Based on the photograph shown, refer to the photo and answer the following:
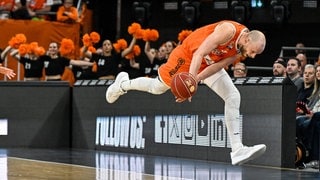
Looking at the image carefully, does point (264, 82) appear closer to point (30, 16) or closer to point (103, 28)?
point (30, 16)

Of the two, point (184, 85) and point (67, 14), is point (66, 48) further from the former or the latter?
point (184, 85)

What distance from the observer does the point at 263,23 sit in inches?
877

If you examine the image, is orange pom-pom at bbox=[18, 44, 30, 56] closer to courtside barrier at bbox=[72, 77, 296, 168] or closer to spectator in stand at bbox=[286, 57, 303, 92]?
courtside barrier at bbox=[72, 77, 296, 168]

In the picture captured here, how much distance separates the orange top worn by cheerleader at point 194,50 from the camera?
977 cm

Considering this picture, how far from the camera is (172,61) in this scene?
1057cm

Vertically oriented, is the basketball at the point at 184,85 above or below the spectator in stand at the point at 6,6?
below

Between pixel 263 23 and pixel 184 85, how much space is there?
13.1m

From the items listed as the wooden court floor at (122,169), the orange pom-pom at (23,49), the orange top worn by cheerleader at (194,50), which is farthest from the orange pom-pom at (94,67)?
the orange top worn by cheerleader at (194,50)

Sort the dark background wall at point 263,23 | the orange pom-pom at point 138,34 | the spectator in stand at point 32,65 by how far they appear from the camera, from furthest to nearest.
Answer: the dark background wall at point 263,23 < the spectator in stand at point 32,65 < the orange pom-pom at point 138,34

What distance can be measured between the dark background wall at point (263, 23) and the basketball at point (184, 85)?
10.9m

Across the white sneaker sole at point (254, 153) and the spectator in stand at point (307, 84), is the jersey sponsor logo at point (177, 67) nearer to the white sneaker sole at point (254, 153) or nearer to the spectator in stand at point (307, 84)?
the white sneaker sole at point (254, 153)

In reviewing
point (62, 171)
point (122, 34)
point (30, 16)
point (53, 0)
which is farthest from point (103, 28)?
point (62, 171)

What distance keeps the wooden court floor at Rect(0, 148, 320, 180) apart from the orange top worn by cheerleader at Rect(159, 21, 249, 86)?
147 cm

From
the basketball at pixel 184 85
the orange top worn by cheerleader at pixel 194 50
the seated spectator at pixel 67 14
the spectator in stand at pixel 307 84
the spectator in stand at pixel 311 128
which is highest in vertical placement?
the seated spectator at pixel 67 14
